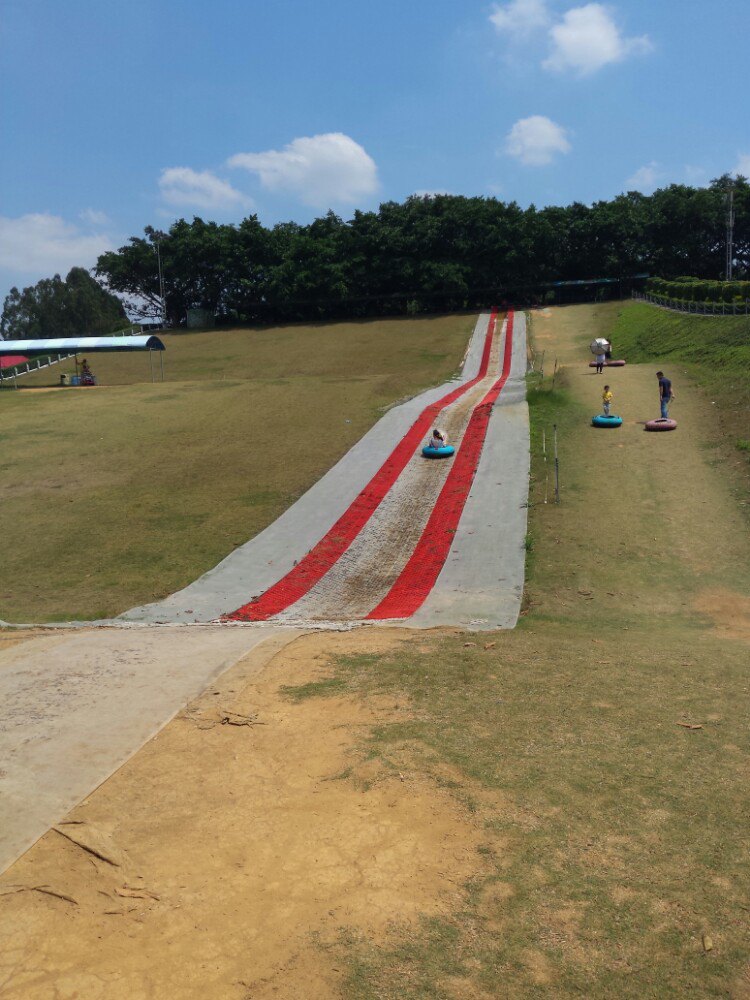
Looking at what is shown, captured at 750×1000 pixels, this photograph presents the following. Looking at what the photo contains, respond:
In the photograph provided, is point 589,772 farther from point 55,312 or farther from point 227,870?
point 55,312

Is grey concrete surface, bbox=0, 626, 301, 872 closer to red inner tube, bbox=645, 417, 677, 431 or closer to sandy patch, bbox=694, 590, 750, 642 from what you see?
sandy patch, bbox=694, 590, 750, 642

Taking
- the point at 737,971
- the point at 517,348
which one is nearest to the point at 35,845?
the point at 737,971

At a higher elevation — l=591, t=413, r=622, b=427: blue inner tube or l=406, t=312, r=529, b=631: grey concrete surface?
l=591, t=413, r=622, b=427: blue inner tube

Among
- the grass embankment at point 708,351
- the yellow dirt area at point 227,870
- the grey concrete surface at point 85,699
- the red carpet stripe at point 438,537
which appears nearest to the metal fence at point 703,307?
the grass embankment at point 708,351

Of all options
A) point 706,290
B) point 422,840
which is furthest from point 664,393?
point 422,840

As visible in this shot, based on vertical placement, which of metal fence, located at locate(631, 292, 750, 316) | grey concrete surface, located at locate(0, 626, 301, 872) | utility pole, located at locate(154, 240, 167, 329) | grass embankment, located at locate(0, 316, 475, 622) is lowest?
grey concrete surface, located at locate(0, 626, 301, 872)

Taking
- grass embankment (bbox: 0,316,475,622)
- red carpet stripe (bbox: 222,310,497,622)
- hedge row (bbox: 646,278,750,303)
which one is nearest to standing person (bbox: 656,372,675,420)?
red carpet stripe (bbox: 222,310,497,622)

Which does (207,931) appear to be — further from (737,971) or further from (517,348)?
(517,348)

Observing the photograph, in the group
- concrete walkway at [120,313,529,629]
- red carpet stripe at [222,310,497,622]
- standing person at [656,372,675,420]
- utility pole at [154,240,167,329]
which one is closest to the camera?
concrete walkway at [120,313,529,629]
